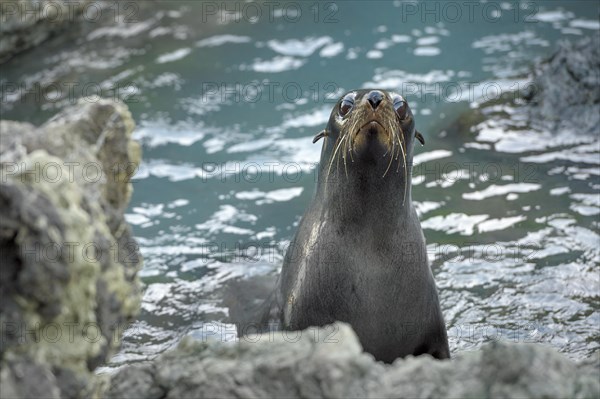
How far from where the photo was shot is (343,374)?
9.25 feet

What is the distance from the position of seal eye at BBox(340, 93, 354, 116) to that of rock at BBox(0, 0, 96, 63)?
6177 mm

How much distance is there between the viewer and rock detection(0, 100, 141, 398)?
109 inches

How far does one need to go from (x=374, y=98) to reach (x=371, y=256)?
877 mm

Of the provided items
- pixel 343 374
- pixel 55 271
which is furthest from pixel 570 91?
pixel 55 271

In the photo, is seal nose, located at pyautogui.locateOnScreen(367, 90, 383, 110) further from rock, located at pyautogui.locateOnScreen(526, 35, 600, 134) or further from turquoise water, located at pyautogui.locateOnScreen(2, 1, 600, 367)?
rock, located at pyautogui.locateOnScreen(526, 35, 600, 134)

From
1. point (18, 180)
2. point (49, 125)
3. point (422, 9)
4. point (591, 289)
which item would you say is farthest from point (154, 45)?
point (18, 180)

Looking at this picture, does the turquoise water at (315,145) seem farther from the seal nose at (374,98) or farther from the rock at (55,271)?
the rock at (55,271)

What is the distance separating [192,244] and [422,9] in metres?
5.77

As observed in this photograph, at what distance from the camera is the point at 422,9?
11609 millimetres

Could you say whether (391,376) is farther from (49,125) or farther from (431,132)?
(431,132)

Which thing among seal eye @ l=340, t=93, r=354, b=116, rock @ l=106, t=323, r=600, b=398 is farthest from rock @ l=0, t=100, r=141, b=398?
seal eye @ l=340, t=93, r=354, b=116

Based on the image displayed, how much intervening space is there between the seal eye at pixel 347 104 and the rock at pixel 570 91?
4338 mm

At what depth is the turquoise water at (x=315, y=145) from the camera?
6.31 m

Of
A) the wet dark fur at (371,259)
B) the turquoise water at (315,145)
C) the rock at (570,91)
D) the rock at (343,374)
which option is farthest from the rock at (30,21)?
the rock at (343,374)
